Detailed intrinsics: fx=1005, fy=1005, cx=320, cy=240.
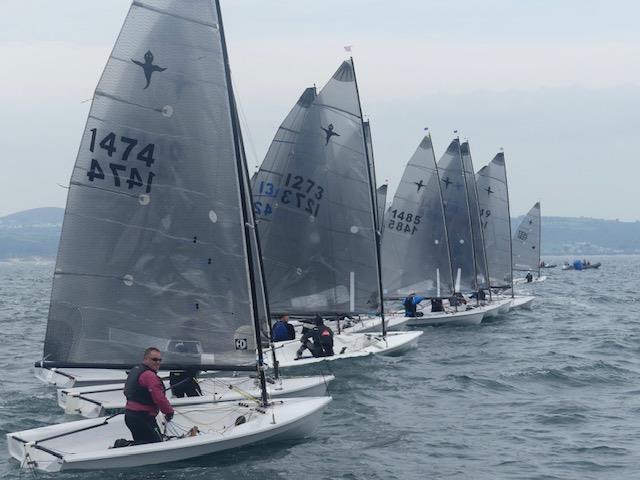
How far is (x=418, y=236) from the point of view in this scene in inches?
1550

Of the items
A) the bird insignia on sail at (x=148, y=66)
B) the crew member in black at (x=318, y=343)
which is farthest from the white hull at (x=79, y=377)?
the bird insignia on sail at (x=148, y=66)

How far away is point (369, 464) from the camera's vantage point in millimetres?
15562

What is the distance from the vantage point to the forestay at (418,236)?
1532 inches

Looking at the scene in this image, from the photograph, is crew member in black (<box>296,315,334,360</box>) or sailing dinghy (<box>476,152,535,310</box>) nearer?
crew member in black (<box>296,315,334,360</box>)

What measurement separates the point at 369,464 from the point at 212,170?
17.2 ft

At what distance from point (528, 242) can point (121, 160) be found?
201ft

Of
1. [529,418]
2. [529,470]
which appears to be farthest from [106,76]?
[529,418]

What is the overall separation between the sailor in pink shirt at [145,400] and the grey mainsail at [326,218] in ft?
43.2

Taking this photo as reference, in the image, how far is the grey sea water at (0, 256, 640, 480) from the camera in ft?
49.7

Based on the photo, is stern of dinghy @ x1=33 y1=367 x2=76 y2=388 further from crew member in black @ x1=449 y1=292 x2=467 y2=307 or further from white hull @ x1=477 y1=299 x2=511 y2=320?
white hull @ x1=477 y1=299 x2=511 y2=320

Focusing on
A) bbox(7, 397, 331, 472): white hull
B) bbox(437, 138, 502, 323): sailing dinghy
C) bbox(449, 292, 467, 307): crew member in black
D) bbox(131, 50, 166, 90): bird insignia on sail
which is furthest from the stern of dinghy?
bbox(437, 138, 502, 323): sailing dinghy

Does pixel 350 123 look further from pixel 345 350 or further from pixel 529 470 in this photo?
pixel 529 470

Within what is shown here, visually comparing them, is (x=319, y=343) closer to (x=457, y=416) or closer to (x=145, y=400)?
(x=457, y=416)

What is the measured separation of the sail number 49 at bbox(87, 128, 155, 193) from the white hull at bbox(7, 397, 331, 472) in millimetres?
3742
